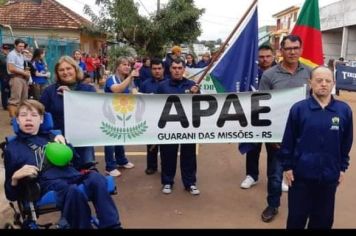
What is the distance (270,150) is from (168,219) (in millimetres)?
1440

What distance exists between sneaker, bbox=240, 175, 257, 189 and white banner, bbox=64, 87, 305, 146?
35.4 inches

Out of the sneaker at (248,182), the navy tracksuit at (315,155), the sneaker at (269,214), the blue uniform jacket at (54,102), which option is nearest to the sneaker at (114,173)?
the blue uniform jacket at (54,102)

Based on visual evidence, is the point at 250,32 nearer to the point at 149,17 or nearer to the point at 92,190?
the point at 92,190

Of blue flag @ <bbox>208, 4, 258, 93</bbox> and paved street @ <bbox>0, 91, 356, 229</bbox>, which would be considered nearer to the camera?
paved street @ <bbox>0, 91, 356, 229</bbox>

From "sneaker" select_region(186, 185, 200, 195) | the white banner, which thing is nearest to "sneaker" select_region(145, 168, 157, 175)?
"sneaker" select_region(186, 185, 200, 195)

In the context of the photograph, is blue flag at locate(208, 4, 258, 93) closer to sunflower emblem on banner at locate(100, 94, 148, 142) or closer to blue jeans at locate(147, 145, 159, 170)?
sunflower emblem on banner at locate(100, 94, 148, 142)

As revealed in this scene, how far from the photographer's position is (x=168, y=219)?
4828 millimetres

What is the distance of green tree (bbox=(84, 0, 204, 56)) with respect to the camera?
22188 millimetres

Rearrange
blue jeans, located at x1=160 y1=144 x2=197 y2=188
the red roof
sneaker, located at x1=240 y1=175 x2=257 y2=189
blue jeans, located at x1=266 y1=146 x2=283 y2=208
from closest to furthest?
blue jeans, located at x1=266 y1=146 x2=283 y2=208 < blue jeans, located at x1=160 y1=144 x2=197 y2=188 < sneaker, located at x1=240 y1=175 x2=257 y2=189 < the red roof

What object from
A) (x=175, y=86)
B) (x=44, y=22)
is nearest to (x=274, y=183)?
(x=175, y=86)

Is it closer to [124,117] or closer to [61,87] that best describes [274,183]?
[124,117]

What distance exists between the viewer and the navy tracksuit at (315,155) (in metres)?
3.52

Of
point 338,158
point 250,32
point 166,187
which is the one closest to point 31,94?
point 166,187

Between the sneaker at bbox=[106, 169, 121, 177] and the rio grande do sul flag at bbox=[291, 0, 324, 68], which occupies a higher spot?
the rio grande do sul flag at bbox=[291, 0, 324, 68]
